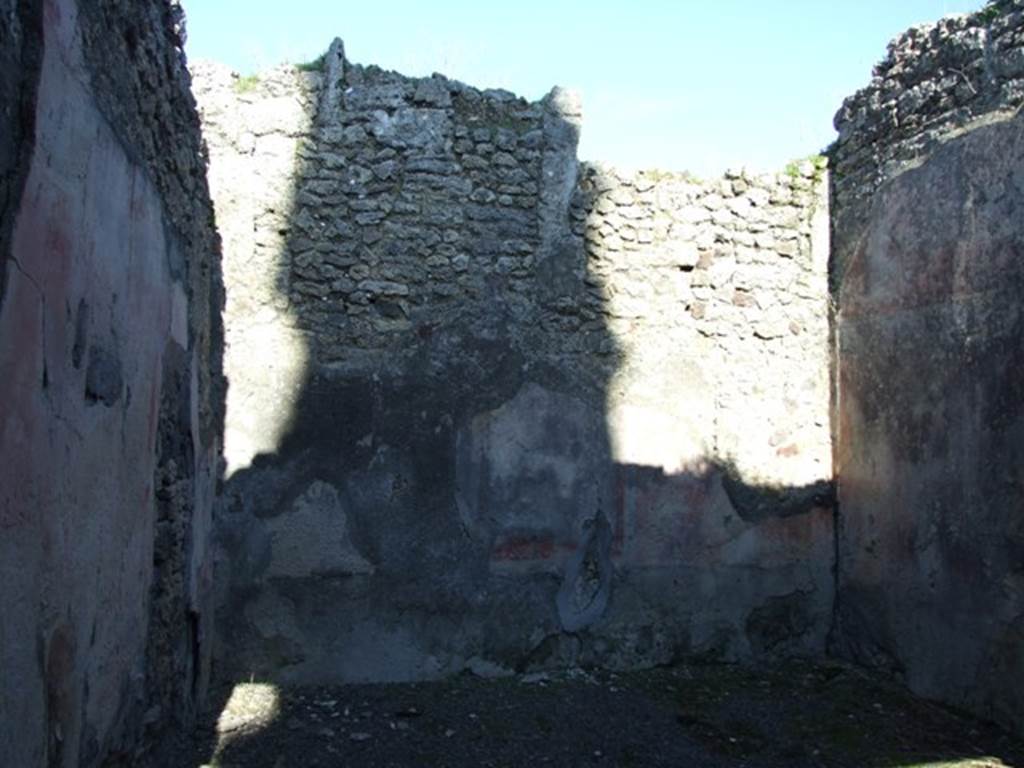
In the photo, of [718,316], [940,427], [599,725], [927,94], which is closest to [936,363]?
[940,427]

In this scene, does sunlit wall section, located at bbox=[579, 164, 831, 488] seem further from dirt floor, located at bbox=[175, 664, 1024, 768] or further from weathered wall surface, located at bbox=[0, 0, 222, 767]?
weathered wall surface, located at bbox=[0, 0, 222, 767]

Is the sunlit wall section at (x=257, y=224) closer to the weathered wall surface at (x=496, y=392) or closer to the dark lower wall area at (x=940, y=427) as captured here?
the weathered wall surface at (x=496, y=392)

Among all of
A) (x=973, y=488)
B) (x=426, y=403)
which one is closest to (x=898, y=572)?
(x=973, y=488)

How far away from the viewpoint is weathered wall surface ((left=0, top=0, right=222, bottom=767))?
1.42 meters

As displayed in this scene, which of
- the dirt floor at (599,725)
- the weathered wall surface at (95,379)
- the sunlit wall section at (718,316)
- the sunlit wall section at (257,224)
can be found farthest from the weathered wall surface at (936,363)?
the weathered wall surface at (95,379)

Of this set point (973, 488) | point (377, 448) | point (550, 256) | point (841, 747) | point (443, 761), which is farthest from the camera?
point (550, 256)

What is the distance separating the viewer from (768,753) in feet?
10.6

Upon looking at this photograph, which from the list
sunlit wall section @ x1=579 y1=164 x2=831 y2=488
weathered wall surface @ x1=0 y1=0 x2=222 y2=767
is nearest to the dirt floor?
A: weathered wall surface @ x1=0 y1=0 x2=222 y2=767

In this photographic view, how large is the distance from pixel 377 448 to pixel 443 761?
139cm

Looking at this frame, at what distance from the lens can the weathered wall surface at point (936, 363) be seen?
344 cm

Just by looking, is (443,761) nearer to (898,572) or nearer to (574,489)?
(574,489)

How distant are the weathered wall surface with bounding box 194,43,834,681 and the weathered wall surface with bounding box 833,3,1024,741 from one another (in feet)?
0.75

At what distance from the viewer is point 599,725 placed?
3.46 metres

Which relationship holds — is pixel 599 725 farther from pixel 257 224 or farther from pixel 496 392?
pixel 257 224
